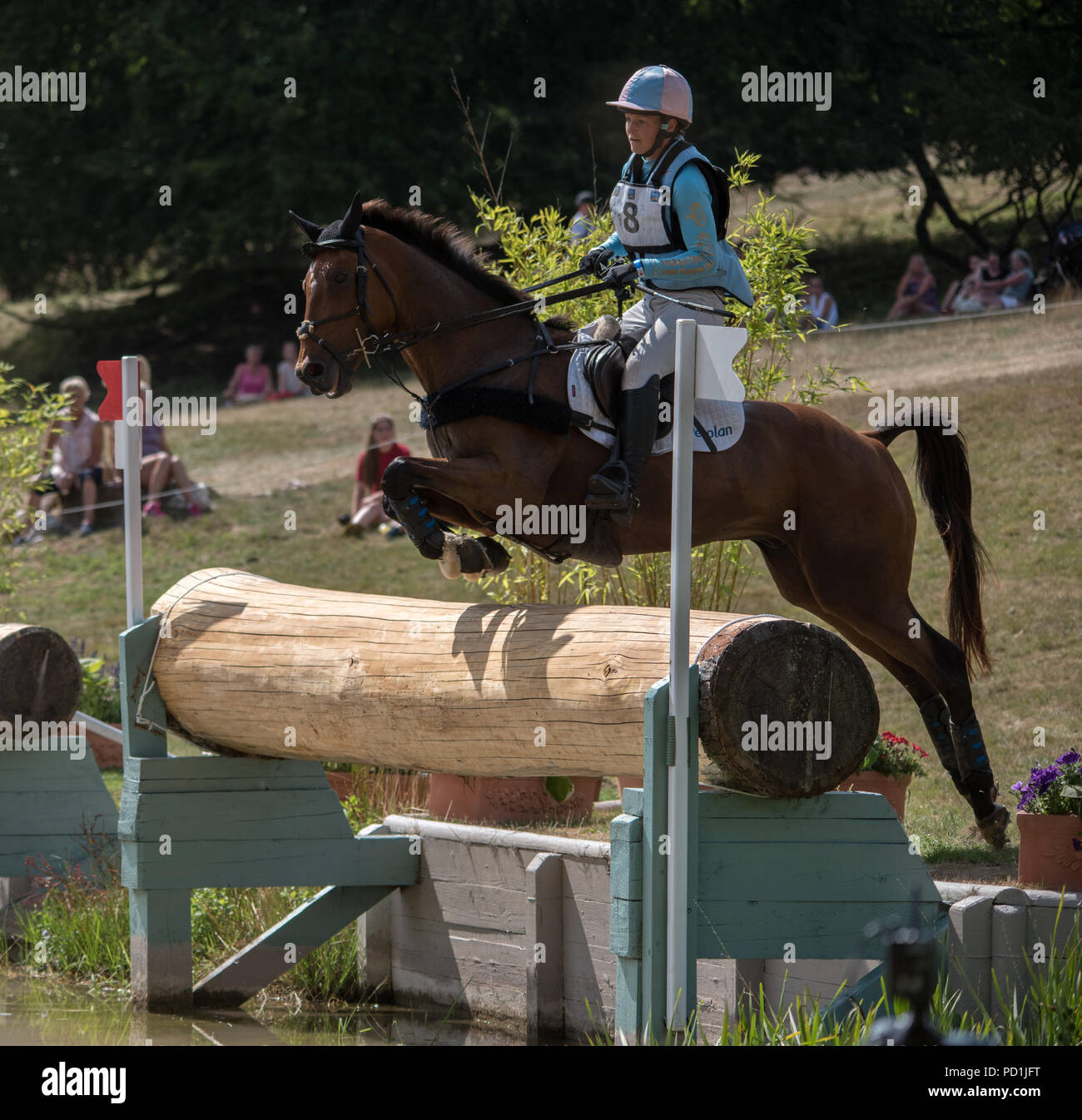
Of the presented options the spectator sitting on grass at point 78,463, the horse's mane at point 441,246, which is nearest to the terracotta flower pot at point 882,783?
the horse's mane at point 441,246

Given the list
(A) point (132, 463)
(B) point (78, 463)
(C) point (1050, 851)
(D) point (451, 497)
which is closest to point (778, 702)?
(D) point (451, 497)

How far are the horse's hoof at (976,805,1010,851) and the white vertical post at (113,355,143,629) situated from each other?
3427mm

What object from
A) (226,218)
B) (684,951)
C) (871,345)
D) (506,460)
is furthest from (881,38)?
(684,951)

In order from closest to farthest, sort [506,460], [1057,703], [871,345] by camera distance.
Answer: [506,460] < [1057,703] < [871,345]

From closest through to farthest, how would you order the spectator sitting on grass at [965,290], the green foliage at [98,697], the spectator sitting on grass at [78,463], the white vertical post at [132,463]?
the white vertical post at [132,463] < the green foliage at [98,697] < the spectator sitting on grass at [78,463] < the spectator sitting on grass at [965,290]

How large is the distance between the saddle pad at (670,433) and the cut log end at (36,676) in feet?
9.09

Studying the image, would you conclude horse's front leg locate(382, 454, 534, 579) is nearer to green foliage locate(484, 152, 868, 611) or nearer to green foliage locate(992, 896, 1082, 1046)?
green foliage locate(484, 152, 868, 611)

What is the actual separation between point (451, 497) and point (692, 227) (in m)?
1.27

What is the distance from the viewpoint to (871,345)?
1537 centimetres

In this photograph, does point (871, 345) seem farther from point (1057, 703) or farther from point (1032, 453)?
point (1057, 703)

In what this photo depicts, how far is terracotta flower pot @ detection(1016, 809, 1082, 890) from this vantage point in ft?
16.7

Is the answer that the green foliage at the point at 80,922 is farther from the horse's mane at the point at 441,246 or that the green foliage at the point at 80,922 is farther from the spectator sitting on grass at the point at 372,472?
the spectator sitting on grass at the point at 372,472

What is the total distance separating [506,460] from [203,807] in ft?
5.76

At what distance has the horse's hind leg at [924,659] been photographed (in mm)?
5949
